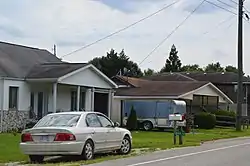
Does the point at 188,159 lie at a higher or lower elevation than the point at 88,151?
lower

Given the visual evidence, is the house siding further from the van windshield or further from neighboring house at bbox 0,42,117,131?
the van windshield

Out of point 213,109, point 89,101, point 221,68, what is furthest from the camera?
point 221,68

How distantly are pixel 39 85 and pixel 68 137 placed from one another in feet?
66.6

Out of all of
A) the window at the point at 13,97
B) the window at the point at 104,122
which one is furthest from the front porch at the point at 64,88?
the window at the point at 104,122

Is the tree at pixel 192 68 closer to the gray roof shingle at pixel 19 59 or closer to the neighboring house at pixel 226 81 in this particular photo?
the neighboring house at pixel 226 81

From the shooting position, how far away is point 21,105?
35.8 m

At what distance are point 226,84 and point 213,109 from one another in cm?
2203

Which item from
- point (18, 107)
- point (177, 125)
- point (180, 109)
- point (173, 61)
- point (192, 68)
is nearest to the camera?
point (177, 125)

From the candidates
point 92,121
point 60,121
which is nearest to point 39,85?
point 92,121

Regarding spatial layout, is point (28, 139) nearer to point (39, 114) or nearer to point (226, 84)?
point (39, 114)

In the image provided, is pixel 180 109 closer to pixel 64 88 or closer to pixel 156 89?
pixel 156 89

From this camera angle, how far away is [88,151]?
18.4 meters

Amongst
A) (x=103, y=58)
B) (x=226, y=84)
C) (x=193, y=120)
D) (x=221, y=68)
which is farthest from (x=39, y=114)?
(x=221, y=68)

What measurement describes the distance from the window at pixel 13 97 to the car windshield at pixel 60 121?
651 inches
